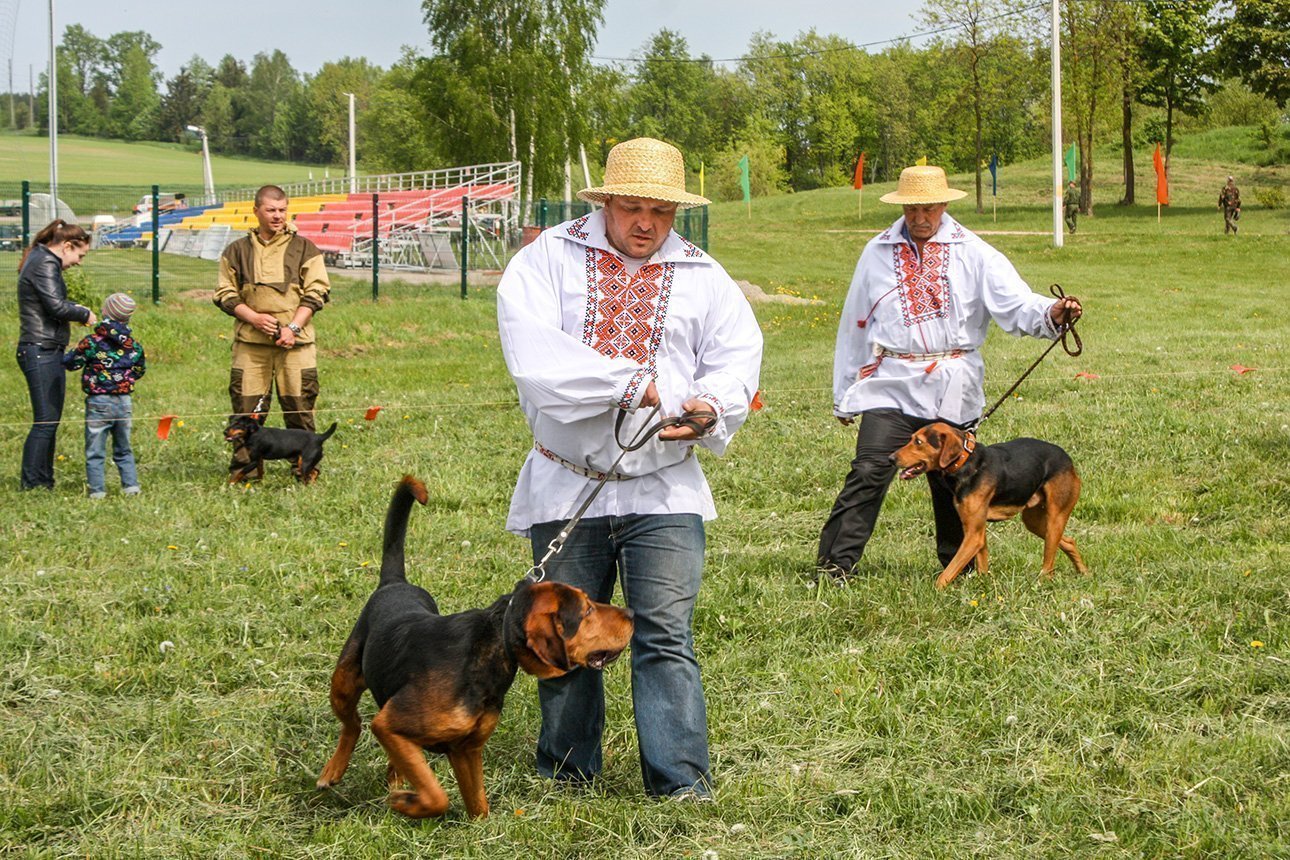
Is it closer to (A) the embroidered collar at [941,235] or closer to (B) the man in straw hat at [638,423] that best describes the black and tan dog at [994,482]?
(A) the embroidered collar at [941,235]

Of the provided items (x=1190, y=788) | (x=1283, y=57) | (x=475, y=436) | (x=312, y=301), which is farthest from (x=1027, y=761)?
(x=1283, y=57)

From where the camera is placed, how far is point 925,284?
6.42 metres

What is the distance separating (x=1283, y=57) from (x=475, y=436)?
41.4m

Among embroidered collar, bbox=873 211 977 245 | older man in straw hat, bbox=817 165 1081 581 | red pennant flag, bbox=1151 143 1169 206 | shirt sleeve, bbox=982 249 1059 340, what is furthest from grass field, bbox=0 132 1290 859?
red pennant flag, bbox=1151 143 1169 206

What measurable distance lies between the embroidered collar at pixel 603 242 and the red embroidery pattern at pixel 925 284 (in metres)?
2.39

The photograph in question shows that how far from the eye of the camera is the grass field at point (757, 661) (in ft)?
12.8

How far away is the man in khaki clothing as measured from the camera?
30.2 ft

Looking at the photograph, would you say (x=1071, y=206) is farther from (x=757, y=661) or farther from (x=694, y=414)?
(x=694, y=414)

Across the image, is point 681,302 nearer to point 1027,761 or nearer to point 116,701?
point 1027,761

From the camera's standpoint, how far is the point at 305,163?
11581 centimetres

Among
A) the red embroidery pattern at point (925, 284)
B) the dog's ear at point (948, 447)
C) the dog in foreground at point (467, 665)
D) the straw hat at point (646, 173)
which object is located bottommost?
the dog in foreground at point (467, 665)

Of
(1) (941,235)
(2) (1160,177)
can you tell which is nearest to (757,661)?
(1) (941,235)

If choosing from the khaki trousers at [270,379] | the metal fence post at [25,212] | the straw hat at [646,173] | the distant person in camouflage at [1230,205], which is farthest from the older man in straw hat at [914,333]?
the distant person in camouflage at [1230,205]

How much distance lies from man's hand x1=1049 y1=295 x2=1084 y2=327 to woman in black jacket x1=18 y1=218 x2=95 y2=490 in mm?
6761
